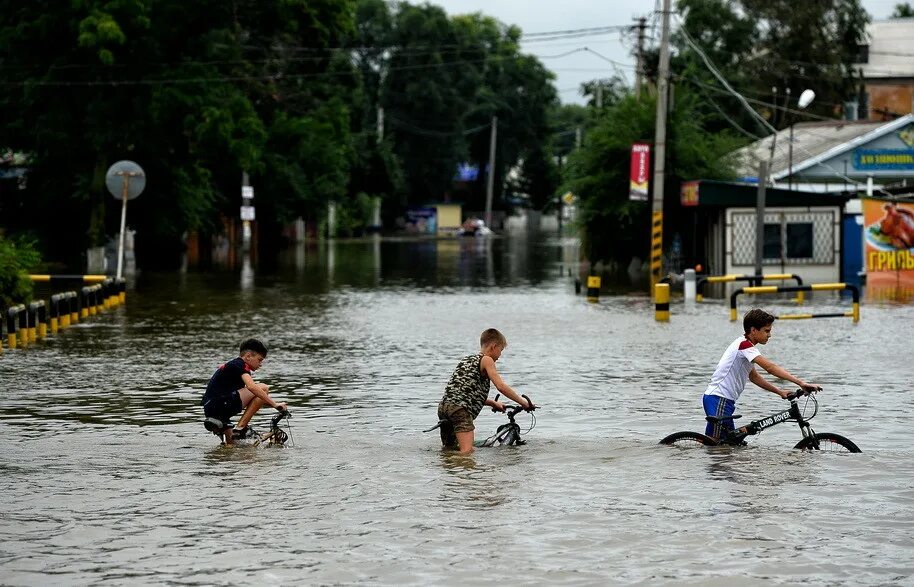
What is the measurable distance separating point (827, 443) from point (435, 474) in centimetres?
345

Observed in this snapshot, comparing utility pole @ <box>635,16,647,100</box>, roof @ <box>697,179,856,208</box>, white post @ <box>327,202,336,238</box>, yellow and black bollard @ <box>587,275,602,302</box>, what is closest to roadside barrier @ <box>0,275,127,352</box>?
yellow and black bollard @ <box>587,275,602,302</box>

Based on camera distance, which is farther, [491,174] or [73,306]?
[491,174]

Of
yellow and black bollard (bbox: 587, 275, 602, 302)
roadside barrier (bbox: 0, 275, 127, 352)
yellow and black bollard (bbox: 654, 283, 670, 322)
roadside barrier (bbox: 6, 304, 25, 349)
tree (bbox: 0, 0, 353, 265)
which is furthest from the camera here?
tree (bbox: 0, 0, 353, 265)

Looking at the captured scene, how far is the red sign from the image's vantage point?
41.4 m

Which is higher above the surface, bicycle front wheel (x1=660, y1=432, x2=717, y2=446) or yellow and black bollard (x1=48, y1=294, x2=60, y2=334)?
yellow and black bollard (x1=48, y1=294, x2=60, y2=334)

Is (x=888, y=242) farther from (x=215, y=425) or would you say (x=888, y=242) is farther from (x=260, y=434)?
(x=215, y=425)

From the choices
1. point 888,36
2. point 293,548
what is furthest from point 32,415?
point 888,36

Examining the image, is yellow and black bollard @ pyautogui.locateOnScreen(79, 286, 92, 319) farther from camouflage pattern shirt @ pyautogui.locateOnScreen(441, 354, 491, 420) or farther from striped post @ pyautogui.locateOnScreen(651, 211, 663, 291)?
camouflage pattern shirt @ pyautogui.locateOnScreen(441, 354, 491, 420)

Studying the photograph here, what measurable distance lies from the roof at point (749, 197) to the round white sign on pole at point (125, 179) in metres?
15.4

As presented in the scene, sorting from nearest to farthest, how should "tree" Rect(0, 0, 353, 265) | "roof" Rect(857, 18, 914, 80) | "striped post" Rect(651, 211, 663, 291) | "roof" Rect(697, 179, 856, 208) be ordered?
"striped post" Rect(651, 211, 663, 291) < "roof" Rect(697, 179, 856, 208) < "tree" Rect(0, 0, 353, 265) < "roof" Rect(857, 18, 914, 80)

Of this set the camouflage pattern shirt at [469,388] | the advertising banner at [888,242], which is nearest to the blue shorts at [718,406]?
the camouflage pattern shirt at [469,388]

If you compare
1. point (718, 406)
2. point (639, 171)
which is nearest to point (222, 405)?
point (718, 406)

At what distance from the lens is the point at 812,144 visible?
194ft

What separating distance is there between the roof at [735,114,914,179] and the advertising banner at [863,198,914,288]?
29.7 ft
